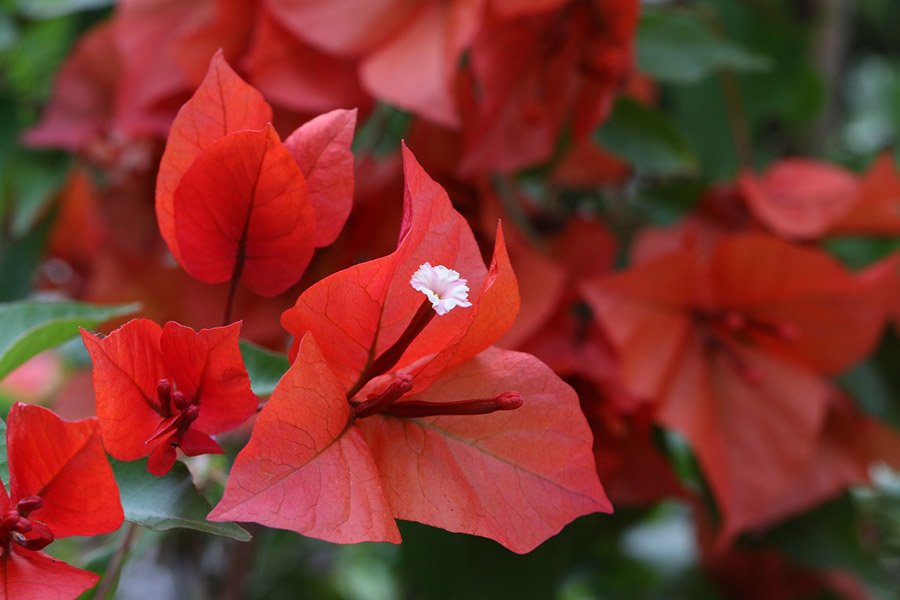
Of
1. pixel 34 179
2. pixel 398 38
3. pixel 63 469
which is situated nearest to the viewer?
pixel 63 469

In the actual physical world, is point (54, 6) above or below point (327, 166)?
below

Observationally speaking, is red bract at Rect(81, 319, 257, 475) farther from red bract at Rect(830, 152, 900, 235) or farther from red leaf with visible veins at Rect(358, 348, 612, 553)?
red bract at Rect(830, 152, 900, 235)

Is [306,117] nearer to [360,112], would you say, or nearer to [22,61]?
[360,112]

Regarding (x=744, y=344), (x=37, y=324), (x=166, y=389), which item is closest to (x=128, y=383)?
(x=166, y=389)

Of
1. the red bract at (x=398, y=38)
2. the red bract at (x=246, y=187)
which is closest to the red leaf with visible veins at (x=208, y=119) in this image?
the red bract at (x=246, y=187)

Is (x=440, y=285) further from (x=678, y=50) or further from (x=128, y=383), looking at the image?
(x=678, y=50)

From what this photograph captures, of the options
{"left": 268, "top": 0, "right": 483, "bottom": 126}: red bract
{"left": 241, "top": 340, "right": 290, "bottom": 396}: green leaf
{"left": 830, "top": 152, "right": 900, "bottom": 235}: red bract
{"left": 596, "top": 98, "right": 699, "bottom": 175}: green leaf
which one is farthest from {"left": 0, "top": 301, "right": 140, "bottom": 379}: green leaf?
{"left": 830, "top": 152, "right": 900, "bottom": 235}: red bract

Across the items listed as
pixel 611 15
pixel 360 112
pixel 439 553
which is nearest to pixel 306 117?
pixel 360 112
